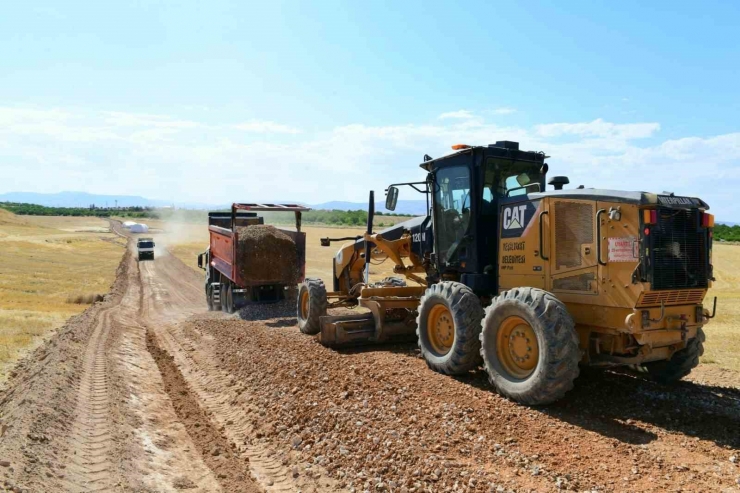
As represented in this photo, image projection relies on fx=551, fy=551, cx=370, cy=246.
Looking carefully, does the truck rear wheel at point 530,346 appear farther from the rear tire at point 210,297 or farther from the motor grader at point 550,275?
the rear tire at point 210,297

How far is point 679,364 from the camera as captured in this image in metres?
7.38

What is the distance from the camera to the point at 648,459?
527 cm

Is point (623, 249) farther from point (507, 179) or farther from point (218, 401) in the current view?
point (218, 401)

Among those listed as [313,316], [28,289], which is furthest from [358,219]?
[313,316]

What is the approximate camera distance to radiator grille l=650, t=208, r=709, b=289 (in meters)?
6.18

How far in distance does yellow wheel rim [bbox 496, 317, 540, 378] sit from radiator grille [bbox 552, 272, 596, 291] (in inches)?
27.9

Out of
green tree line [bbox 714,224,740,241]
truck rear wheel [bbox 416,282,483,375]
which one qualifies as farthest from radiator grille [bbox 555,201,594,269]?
green tree line [bbox 714,224,740,241]

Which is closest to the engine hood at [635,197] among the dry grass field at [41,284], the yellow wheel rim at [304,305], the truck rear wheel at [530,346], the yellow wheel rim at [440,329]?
the truck rear wheel at [530,346]

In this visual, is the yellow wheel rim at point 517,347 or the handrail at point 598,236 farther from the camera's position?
the yellow wheel rim at point 517,347

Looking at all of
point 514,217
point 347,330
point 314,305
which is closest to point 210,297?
point 314,305

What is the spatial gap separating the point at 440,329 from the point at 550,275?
81.0 inches

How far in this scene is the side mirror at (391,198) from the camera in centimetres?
946

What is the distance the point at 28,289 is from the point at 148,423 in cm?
1992

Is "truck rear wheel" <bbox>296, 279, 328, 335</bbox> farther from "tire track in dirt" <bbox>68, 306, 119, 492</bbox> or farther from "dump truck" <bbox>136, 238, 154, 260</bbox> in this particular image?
"dump truck" <bbox>136, 238, 154, 260</bbox>
